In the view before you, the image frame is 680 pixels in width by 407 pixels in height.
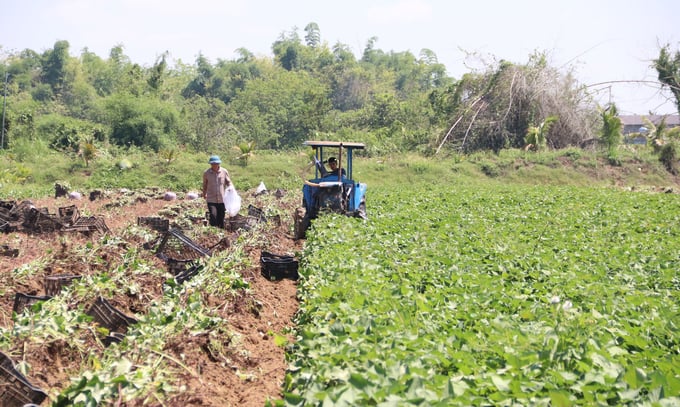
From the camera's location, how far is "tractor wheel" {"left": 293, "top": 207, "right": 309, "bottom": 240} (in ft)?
38.0

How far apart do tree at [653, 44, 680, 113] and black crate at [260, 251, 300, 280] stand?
31.4 meters

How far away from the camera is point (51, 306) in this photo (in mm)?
4938

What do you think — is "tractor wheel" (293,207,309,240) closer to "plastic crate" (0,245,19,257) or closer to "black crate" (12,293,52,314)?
"plastic crate" (0,245,19,257)

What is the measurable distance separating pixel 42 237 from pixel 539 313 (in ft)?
26.9

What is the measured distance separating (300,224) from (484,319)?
7408 mm

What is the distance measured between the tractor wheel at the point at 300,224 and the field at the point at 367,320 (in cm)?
116

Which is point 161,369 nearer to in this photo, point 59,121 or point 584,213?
point 584,213

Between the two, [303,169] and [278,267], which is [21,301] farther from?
[303,169]

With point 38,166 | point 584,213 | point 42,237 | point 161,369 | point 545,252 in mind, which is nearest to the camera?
point 161,369

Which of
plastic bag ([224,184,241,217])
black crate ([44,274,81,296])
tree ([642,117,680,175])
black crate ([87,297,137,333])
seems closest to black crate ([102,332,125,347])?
black crate ([87,297,137,333])

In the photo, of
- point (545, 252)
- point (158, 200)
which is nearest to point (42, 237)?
point (545, 252)

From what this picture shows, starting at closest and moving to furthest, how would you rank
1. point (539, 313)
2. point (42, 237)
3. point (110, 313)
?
point (539, 313) < point (110, 313) < point (42, 237)

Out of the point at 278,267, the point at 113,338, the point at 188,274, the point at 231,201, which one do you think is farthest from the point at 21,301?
the point at 231,201

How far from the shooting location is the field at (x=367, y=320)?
10.9ft
